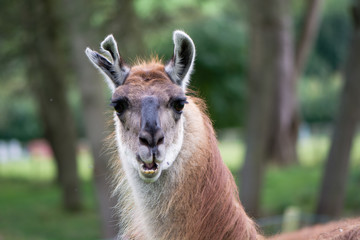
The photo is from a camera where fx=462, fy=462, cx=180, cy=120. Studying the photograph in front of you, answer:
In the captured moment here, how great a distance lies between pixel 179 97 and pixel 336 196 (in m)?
7.31

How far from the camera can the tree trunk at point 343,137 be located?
9.40 meters

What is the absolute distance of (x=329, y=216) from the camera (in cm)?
995

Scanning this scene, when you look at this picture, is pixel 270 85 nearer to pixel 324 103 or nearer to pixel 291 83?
pixel 291 83

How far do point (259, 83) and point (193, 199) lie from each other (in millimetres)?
6334

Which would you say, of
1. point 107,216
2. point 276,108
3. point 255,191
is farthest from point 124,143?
point 276,108

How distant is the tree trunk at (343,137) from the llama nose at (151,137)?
22.8 ft

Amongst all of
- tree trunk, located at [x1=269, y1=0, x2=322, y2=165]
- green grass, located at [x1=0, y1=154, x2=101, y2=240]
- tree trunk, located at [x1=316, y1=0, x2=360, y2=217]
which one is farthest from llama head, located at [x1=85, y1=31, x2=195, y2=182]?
tree trunk, located at [x1=269, y1=0, x2=322, y2=165]

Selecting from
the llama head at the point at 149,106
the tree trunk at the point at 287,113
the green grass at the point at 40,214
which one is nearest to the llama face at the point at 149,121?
the llama head at the point at 149,106

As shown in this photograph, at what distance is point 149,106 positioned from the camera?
3.62m

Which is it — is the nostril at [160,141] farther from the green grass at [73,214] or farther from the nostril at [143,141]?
the green grass at [73,214]

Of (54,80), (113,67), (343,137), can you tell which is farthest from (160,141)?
(54,80)

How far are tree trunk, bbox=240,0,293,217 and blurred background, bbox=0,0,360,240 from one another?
2 centimetres

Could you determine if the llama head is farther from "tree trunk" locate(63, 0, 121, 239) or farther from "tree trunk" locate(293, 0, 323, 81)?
"tree trunk" locate(293, 0, 323, 81)

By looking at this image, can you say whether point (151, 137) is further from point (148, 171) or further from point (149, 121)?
point (148, 171)
